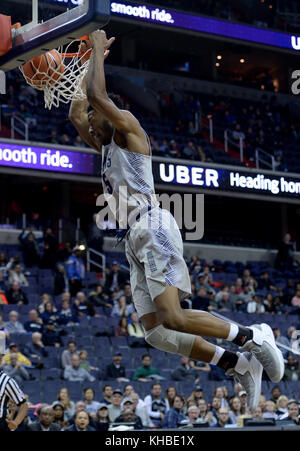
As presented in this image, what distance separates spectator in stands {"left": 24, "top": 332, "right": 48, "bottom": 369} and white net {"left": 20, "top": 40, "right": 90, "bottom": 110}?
6724 mm

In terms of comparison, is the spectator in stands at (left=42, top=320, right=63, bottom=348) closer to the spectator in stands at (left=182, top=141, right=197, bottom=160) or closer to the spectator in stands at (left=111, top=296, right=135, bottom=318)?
the spectator in stands at (left=111, top=296, right=135, bottom=318)

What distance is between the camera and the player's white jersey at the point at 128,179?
19.3 feet

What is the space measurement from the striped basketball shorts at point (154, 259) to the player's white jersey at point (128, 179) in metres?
0.09

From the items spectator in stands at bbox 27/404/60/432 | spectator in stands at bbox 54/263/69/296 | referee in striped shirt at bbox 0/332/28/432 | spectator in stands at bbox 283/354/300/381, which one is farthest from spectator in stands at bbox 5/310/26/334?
referee in striped shirt at bbox 0/332/28/432

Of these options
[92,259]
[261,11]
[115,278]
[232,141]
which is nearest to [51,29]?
[115,278]

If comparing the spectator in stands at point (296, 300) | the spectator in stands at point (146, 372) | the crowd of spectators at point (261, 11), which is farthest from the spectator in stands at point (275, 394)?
the crowd of spectators at point (261, 11)

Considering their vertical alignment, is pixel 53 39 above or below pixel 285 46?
below

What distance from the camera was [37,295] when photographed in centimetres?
1550

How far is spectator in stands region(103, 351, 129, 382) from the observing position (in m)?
13.0

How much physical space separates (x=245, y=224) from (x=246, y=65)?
20.0 ft

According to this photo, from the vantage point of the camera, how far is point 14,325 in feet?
43.2

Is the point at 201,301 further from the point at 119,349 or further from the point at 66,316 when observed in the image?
the point at 66,316

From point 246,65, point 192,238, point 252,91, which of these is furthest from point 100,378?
point 246,65
